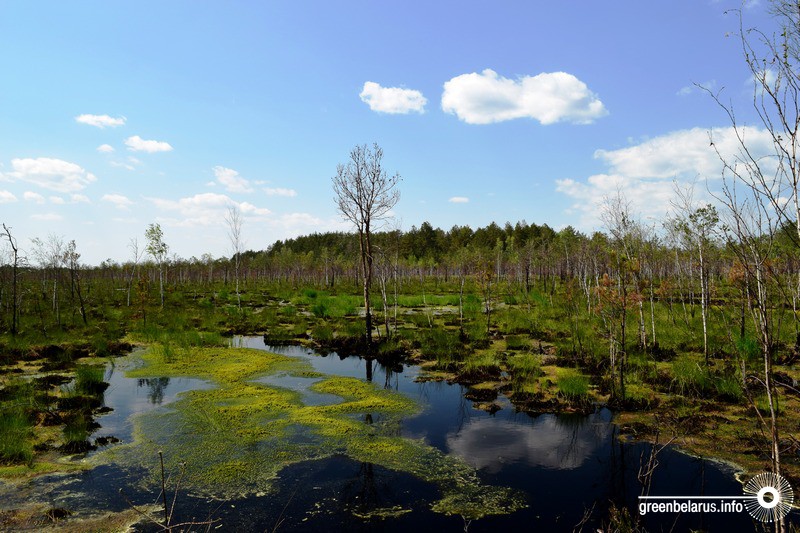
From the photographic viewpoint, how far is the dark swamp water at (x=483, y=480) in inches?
310

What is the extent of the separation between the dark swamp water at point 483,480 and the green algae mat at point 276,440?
327mm

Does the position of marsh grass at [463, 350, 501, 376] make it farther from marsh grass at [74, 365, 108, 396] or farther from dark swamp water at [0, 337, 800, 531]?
marsh grass at [74, 365, 108, 396]

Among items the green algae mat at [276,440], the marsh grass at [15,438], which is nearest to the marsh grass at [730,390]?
the green algae mat at [276,440]

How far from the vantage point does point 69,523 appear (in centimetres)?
759

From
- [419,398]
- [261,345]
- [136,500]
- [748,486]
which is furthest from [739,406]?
[261,345]

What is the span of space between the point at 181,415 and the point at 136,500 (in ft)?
16.7

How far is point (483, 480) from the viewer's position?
369 inches

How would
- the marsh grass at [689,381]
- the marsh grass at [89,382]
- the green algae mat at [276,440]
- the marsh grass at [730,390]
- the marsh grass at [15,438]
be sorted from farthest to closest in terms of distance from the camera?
the marsh grass at [89,382] < the marsh grass at [689,381] < the marsh grass at [730,390] < the marsh grass at [15,438] < the green algae mat at [276,440]

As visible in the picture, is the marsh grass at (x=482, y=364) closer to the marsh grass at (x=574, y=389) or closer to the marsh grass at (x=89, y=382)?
the marsh grass at (x=574, y=389)

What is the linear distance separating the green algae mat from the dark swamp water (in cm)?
33

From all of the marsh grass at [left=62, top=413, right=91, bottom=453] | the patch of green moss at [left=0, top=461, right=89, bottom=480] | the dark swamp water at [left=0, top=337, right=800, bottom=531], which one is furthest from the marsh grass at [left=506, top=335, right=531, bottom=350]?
the patch of green moss at [left=0, top=461, right=89, bottom=480]

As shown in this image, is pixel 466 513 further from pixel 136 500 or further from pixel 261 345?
pixel 261 345

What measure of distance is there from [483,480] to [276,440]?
5.61 metres

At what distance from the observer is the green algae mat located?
900cm
